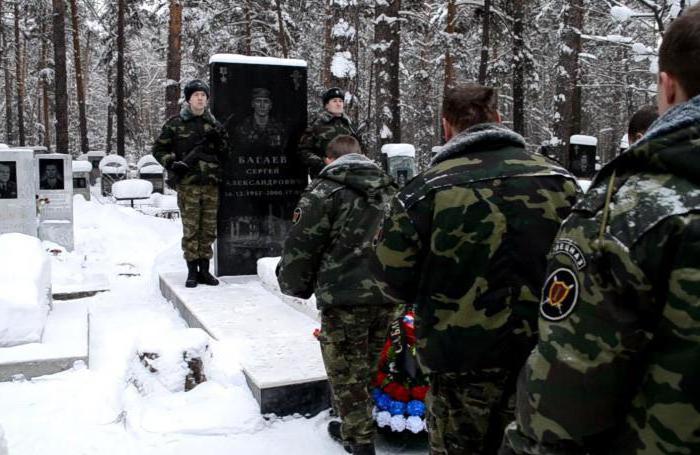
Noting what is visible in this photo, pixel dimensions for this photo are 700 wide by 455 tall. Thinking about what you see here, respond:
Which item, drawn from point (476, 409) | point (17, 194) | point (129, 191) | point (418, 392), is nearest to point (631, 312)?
point (476, 409)

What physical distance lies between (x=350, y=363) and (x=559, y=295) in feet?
7.22

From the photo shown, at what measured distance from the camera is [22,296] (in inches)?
205

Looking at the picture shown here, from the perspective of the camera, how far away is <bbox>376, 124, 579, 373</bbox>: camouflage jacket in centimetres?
229

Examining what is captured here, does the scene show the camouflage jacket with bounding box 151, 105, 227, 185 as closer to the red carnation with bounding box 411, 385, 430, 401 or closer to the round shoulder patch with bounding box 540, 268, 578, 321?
the red carnation with bounding box 411, 385, 430, 401

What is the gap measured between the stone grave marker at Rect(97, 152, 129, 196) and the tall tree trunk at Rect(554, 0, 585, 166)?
647 inches

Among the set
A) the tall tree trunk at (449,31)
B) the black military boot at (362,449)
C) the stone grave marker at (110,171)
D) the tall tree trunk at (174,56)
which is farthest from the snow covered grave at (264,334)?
the stone grave marker at (110,171)

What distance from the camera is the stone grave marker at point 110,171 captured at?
2492cm

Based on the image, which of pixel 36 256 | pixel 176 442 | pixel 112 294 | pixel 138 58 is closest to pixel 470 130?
pixel 176 442

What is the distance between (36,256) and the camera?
6180 millimetres

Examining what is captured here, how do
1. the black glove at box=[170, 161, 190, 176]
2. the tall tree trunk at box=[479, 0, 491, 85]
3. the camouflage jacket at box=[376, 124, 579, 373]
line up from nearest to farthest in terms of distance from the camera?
the camouflage jacket at box=[376, 124, 579, 373] → the black glove at box=[170, 161, 190, 176] → the tall tree trunk at box=[479, 0, 491, 85]

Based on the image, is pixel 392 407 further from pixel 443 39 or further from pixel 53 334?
pixel 443 39

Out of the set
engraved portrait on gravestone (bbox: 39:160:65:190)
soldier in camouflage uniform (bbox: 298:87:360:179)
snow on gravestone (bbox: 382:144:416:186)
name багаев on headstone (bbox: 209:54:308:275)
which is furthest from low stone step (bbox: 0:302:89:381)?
engraved portrait on gravestone (bbox: 39:160:65:190)

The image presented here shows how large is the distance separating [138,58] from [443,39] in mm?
40945

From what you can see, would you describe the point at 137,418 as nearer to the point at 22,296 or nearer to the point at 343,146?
the point at 22,296
